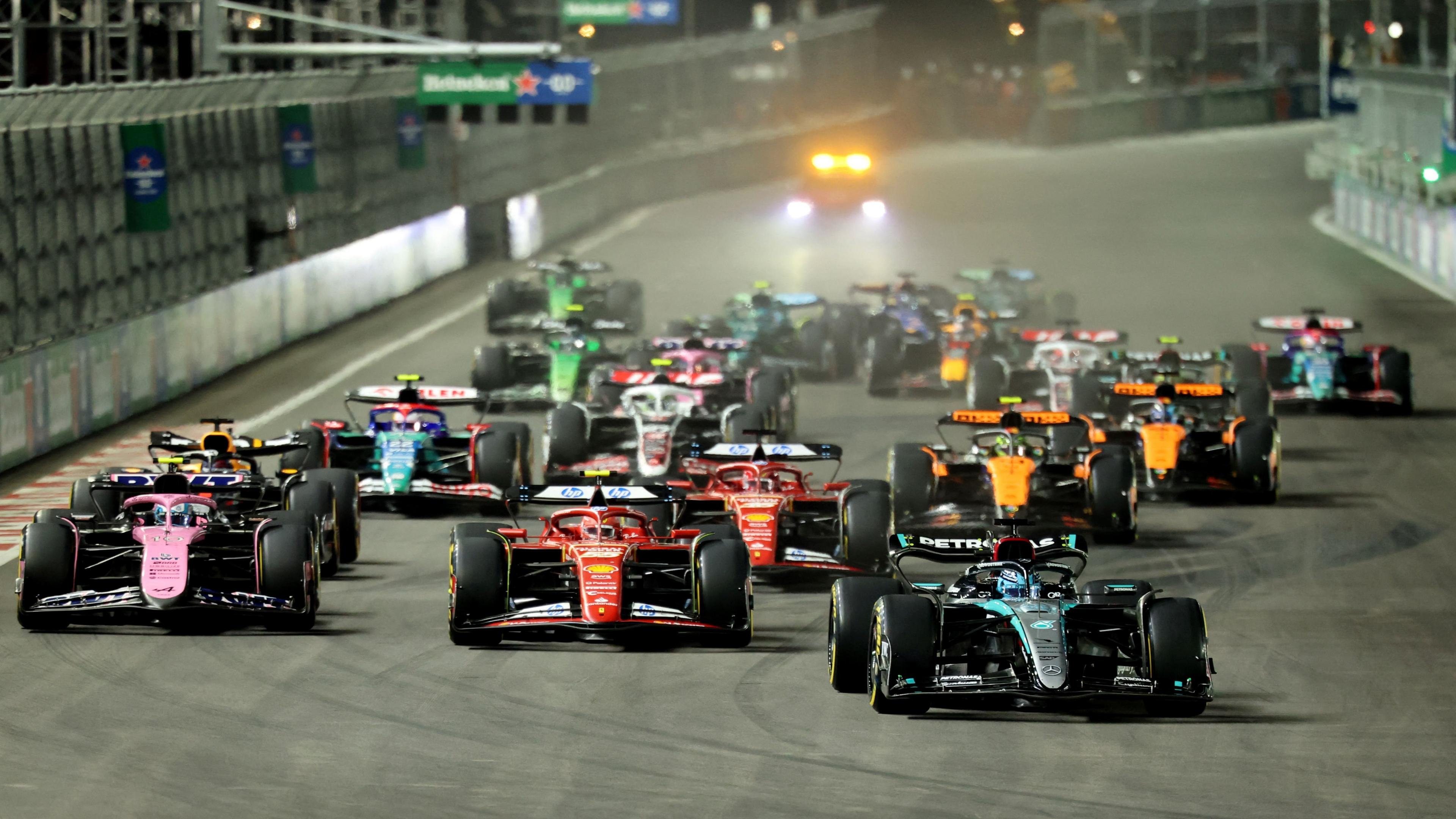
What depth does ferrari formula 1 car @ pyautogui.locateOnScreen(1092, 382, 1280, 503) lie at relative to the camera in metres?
25.0

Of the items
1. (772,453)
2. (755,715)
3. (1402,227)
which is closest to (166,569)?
(755,715)

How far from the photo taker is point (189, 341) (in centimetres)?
3459

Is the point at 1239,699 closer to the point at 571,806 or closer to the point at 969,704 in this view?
the point at 969,704

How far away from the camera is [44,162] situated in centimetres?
2919

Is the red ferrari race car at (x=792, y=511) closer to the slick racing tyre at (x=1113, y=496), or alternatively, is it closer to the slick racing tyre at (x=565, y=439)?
the slick racing tyre at (x=1113, y=496)

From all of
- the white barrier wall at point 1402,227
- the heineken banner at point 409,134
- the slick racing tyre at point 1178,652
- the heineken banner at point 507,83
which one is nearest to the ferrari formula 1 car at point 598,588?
the slick racing tyre at point 1178,652

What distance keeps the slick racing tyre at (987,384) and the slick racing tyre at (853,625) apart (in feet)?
52.0

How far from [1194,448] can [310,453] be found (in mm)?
9268

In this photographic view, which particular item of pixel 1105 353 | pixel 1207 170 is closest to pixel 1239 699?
pixel 1105 353

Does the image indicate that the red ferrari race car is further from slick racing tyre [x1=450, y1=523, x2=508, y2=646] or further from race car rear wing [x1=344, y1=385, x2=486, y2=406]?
race car rear wing [x1=344, y1=385, x2=486, y2=406]

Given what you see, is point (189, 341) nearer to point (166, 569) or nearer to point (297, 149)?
point (297, 149)

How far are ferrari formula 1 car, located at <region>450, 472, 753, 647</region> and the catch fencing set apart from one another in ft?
38.0

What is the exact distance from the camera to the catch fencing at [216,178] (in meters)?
28.8

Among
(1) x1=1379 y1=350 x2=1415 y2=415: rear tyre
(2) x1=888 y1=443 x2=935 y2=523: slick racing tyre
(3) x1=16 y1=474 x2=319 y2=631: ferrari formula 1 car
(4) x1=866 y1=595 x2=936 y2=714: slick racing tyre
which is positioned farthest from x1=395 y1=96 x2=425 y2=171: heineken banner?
(4) x1=866 y1=595 x2=936 y2=714: slick racing tyre
